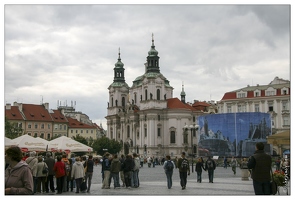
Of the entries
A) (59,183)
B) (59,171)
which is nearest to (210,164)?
(59,183)

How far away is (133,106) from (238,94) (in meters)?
29.2

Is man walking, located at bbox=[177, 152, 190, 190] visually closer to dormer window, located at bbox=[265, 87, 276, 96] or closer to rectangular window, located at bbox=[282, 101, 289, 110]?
rectangular window, located at bbox=[282, 101, 289, 110]

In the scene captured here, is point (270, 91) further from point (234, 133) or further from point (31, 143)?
point (31, 143)

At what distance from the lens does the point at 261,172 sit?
33.3 feet

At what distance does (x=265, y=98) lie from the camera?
262ft

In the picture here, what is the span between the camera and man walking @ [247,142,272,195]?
10.1 metres

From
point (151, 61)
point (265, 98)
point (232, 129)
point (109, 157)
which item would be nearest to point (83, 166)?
point (109, 157)

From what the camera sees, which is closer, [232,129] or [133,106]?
[232,129]

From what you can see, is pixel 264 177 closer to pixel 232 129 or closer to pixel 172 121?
pixel 232 129

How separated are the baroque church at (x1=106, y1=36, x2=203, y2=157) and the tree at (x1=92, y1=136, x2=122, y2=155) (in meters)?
3.96

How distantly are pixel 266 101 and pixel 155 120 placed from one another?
26557 mm

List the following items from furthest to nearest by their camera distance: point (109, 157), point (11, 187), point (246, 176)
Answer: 1. point (246, 176)
2. point (109, 157)
3. point (11, 187)

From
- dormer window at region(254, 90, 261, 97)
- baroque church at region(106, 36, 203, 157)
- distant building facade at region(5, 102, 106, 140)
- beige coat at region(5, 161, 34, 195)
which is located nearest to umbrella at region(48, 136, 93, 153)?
beige coat at region(5, 161, 34, 195)
